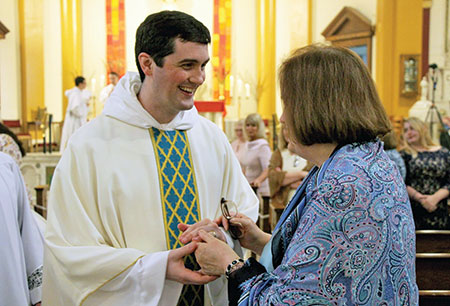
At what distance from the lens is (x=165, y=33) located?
6.45 feet

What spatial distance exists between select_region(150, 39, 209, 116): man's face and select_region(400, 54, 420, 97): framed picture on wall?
30.2 ft

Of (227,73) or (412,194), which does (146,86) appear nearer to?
(412,194)

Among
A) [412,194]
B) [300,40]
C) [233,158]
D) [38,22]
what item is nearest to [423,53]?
[300,40]

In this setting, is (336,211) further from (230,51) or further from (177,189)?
(230,51)

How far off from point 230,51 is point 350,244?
14.2 m

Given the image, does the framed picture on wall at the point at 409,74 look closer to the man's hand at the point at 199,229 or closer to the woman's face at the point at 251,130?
the woman's face at the point at 251,130

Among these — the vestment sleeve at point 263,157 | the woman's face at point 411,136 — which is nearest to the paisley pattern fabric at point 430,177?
the woman's face at point 411,136

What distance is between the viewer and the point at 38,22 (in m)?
13.5

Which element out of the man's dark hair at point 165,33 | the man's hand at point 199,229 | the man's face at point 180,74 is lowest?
the man's hand at point 199,229

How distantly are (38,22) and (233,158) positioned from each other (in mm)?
12630

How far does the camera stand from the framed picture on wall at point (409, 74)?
34.2 feet

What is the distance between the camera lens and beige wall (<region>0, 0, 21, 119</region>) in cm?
1285

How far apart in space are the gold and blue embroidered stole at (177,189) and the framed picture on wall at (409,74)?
9.11 m

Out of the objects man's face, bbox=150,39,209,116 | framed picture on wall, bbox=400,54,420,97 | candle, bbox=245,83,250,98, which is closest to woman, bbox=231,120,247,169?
man's face, bbox=150,39,209,116
